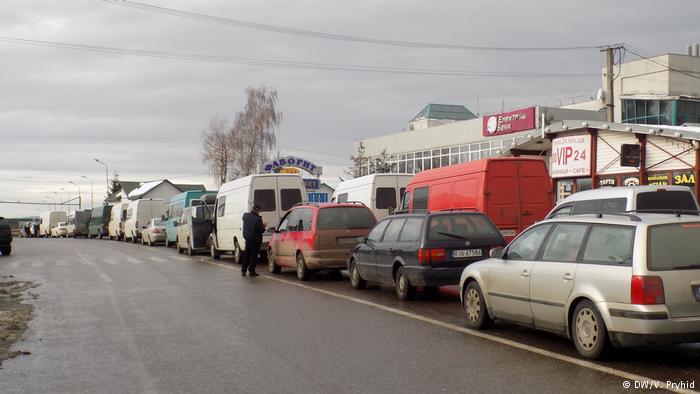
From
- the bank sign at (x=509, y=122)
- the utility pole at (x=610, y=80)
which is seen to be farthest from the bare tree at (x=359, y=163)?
the utility pole at (x=610, y=80)

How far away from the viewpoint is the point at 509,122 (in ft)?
171

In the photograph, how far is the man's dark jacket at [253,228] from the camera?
59.5ft

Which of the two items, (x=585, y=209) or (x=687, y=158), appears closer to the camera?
(x=585, y=209)

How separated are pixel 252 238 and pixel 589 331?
11.9m

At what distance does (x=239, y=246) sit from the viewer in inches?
878

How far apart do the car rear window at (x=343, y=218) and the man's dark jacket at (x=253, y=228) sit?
2.68 meters

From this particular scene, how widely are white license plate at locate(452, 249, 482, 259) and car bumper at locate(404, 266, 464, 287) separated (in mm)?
216

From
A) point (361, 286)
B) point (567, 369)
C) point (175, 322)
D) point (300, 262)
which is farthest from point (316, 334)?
point (300, 262)

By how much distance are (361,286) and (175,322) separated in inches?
192

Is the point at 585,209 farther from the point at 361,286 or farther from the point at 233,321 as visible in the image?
the point at 233,321

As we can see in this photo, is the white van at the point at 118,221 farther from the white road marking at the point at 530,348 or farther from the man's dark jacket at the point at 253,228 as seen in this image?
the white road marking at the point at 530,348

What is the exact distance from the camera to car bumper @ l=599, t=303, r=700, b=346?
21.4ft

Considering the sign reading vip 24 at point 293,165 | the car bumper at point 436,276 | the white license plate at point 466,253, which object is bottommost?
the car bumper at point 436,276

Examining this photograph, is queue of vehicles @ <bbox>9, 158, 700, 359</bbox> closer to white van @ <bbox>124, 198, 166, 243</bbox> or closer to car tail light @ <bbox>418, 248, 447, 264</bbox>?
car tail light @ <bbox>418, 248, 447, 264</bbox>
